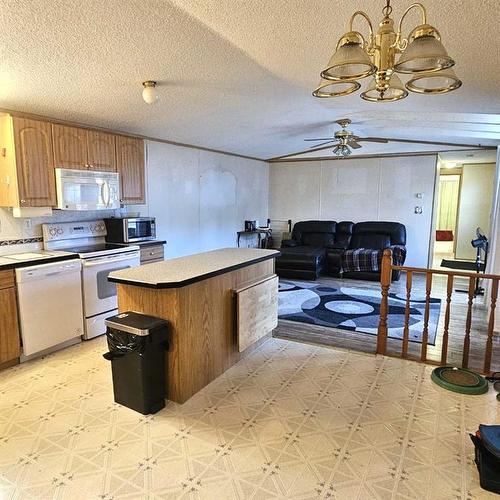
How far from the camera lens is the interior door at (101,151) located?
4090 millimetres

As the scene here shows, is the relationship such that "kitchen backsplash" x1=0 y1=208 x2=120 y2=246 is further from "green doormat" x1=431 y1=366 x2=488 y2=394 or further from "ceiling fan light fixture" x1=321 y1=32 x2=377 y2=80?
"green doormat" x1=431 y1=366 x2=488 y2=394

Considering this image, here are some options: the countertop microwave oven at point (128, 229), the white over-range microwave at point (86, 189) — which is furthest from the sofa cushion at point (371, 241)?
the white over-range microwave at point (86, 189)

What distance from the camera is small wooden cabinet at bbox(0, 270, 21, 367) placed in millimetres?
3115

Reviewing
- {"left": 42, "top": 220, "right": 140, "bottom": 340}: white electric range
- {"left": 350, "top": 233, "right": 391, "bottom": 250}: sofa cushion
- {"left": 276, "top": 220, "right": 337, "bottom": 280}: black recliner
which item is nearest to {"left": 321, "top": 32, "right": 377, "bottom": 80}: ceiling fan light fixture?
{"left": 42, "top": 220, "right": 140, "bottom": 340}: white electric range

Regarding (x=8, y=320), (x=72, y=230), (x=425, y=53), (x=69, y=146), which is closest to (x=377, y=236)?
(x=72, y=230)

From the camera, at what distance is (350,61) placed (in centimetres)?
155

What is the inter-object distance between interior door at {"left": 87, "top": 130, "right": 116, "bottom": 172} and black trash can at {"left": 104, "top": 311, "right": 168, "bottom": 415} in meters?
2.27

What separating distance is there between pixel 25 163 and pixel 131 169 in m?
1.36

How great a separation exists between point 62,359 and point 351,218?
20.7ft

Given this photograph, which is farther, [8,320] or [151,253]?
[151,253]

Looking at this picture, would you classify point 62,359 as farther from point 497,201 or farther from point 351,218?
point 351,218

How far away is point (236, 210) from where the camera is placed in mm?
7551

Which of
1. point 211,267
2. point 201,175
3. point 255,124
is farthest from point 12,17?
point 201,175

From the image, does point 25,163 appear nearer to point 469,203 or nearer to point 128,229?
point 128,229
